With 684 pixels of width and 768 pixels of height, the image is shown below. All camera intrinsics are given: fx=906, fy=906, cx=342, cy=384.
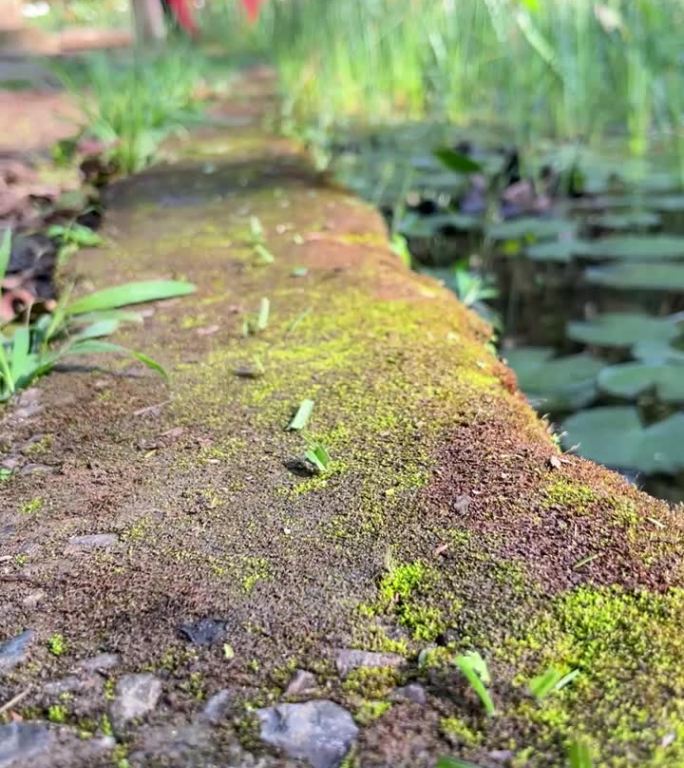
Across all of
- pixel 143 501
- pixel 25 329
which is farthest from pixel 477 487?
pixel 25 329

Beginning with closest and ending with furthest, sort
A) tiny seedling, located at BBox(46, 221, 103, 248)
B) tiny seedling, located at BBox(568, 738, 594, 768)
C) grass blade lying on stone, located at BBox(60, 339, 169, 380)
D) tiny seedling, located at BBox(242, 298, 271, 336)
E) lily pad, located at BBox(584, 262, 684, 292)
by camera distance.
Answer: tiny seedling, located at BBox(568, 738, 594, 768), grass blade lying on stone, located at BBox(60, 339, 169, 380), tiny seedling, located at BBox(242, 298, 271, 336), tiny seedling, located at BBox(46, 221, 103, 248), lily pad, located at BBox(584, 262, 684, 292)

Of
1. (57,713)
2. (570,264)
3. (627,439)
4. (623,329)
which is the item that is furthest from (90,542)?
(570,264)

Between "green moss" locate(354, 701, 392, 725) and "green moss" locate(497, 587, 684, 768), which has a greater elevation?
"green moss" locate(497, 587, 684, 768)

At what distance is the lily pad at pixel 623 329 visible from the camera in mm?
1697

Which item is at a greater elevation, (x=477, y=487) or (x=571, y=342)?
(x=477, y=487)

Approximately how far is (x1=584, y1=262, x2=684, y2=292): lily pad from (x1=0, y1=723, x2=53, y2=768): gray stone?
163cm

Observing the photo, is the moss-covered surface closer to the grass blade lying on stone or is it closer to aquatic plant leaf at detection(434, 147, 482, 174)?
the grass blade lying on stone

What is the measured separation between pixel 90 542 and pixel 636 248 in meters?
1.69

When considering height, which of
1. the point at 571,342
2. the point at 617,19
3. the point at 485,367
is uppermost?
the point at 617,19

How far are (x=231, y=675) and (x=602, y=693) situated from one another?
Answer: 260 mm

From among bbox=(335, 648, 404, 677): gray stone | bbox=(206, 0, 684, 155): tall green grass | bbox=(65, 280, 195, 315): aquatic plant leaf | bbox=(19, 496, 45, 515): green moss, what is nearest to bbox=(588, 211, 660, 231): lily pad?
bbox=(206, 0, 684, 155): tall green grass

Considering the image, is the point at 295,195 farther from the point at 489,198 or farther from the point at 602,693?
the point at 602,693

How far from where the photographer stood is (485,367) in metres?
1.22

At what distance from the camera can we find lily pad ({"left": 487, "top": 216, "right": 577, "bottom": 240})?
2434mm
